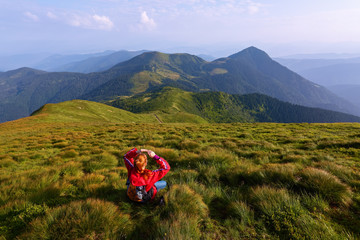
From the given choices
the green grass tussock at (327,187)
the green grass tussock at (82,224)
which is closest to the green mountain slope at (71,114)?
the green grass tussock at (82,224)

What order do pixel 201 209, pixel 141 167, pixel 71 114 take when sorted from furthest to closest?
1. pixel 71 114
2. pixel 141 167
3. pixel 201 209

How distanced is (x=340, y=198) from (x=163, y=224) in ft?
13.8

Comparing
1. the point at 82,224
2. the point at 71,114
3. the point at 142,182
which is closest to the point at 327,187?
the point at 142,182

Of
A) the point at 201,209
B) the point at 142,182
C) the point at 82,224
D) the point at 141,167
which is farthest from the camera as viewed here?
the point at 141,167

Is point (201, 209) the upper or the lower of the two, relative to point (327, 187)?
lower

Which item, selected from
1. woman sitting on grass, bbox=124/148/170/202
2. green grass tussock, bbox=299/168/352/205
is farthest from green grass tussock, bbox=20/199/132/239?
green grass tussock, bbox=299/168/352/205

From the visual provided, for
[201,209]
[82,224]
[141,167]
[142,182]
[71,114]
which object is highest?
[141,167]

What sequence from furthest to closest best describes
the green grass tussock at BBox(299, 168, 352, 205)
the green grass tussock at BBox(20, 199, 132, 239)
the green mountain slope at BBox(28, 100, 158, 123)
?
the green mountain slope at BBox(28, 100, 158, 123) → the green grass tussock at BBox(299, 168, 352, 205) → the green grass tussock at BBox(20, 199, 132, 239)

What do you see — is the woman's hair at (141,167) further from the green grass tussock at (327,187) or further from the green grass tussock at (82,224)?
the green grass tussock at (327,187)

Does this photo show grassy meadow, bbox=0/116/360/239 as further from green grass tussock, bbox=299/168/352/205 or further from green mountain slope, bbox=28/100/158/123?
green mountain slope, bbox=28/100/158/123

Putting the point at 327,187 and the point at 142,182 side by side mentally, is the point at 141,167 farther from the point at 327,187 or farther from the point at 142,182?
the point at 327,187

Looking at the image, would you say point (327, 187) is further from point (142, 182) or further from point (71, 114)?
point (71, 114)

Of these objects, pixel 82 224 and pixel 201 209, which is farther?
pixel 201 209

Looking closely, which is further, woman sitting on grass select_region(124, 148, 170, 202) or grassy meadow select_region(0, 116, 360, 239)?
woman sitting on grass select_region(124, 148, 170, 202)
